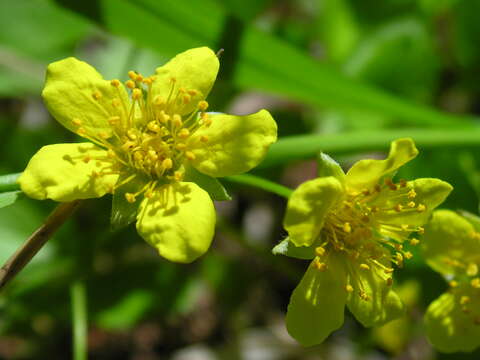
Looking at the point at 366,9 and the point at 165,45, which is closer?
the point at 165,45

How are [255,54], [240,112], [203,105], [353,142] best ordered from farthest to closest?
1. [240,112]
2. [255,54]
3. [353,142]
4. [203,105]

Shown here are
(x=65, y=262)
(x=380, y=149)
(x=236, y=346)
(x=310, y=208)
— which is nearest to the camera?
(x=310, y=208)

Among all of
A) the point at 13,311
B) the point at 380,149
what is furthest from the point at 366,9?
the point at 13,311

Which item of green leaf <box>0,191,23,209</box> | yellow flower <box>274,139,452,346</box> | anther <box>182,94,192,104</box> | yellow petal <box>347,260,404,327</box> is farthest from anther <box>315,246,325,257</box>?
green leaf <box>0,191,23,209</box>

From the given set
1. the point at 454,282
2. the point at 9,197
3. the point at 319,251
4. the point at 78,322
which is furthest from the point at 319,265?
the point at 78,322

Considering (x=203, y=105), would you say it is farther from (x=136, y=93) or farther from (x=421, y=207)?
(x=421, y=207)

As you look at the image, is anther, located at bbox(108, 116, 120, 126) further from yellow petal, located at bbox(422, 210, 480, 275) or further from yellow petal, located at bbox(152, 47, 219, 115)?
yellow petal, located at bbox(422, 210, 480, 275)

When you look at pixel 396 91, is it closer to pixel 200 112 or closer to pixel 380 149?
pixel 380 149
